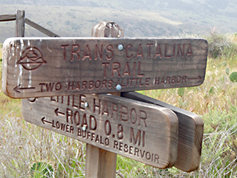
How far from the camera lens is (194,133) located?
1391 mm

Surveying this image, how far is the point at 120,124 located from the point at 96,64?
296 millimetres

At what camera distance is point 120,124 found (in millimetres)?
1395

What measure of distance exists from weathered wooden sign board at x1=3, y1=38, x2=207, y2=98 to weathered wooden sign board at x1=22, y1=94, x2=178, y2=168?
0.12 metres

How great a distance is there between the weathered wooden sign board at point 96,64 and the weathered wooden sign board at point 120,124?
117 mm

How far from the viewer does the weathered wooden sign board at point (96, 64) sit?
47.4 inches

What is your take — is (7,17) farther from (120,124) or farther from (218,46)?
(218,46)

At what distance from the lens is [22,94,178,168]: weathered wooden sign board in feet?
4.12

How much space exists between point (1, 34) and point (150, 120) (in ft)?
216

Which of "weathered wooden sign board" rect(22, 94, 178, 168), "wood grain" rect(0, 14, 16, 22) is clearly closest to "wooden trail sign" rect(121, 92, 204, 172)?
"weathered wooden sign board" rect(22, 94, 178, 168)

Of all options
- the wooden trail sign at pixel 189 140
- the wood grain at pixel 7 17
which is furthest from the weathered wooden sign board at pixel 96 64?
the wood grain at pixel 7 17

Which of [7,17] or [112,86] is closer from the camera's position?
[112,86]

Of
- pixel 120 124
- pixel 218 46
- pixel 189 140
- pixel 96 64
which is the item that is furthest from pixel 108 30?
pixel 218 46

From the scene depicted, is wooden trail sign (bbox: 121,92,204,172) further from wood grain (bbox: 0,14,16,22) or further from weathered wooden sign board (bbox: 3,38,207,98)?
wood grain (bbox: 0,14,16,22)

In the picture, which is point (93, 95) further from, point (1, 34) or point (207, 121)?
point (1, 34)
